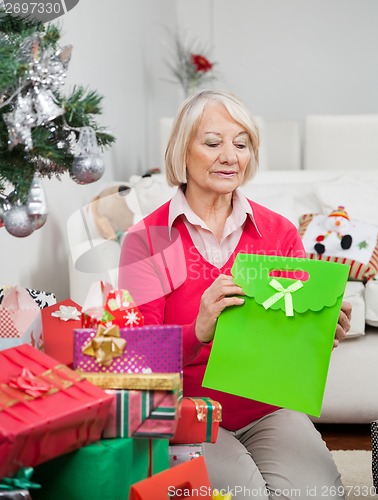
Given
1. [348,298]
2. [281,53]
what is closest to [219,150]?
[348,298]

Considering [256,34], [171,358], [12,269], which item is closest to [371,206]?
A: [12,269]

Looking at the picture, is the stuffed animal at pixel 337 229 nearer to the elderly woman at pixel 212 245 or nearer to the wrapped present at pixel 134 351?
the elderly woman at pixel 212 245

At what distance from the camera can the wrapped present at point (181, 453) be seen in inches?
46.0

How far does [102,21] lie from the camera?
3.49m

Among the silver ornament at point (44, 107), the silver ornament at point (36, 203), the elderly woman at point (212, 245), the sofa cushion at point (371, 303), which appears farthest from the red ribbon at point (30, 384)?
the sofa cushion at point (371, 303)

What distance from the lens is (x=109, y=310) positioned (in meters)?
1.13

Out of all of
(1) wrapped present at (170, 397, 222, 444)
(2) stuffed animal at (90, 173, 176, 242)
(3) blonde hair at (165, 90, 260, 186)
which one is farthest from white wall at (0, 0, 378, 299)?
(1) wrapped present at (170, 397, 222, 444)

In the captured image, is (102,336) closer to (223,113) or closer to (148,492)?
(148,492)

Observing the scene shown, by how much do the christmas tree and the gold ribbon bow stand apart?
18 cm

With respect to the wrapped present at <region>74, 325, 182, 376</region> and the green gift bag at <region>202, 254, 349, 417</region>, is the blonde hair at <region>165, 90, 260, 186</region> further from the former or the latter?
the wrapped present at <region>74, 325, 182, 376</region>

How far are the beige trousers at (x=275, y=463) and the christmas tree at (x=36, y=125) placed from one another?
661mm

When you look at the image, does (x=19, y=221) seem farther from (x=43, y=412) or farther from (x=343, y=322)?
(x=343, y=322)

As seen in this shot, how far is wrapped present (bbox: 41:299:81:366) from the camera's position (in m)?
1.22

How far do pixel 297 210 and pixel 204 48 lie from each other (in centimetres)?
265
